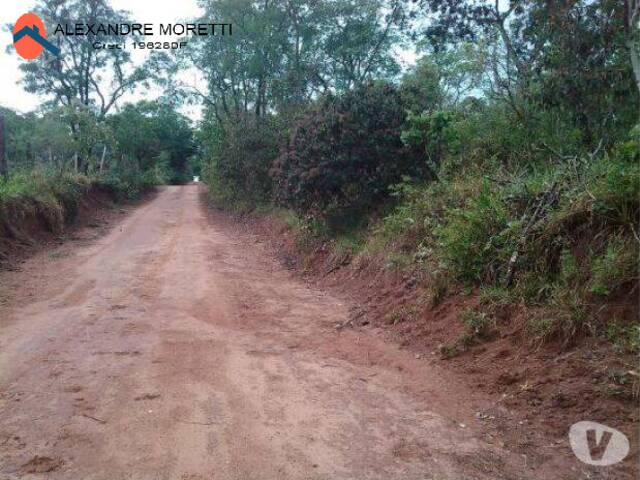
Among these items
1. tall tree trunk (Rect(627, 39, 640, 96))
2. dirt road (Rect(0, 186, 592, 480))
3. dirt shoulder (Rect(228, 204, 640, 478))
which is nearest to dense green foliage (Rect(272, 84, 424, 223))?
dirt road (Rect(0, 186, 592, 480))

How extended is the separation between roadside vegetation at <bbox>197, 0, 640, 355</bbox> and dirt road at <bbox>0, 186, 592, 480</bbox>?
4.44 ft

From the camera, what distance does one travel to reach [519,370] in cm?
475

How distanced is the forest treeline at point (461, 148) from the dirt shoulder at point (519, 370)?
7.5 inches

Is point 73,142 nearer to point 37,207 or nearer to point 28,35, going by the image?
point 28,35

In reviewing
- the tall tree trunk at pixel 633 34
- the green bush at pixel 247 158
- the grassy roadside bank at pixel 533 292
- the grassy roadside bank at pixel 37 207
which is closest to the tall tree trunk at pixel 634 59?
the tall tree trunk at pixel 633 34

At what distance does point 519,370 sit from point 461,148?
6158 millimetres

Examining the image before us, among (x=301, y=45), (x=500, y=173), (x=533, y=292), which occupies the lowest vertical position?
(x=533, y=292)

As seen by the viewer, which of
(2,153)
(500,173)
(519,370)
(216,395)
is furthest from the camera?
(2,153)

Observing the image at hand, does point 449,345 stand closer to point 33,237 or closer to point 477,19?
point 477,19

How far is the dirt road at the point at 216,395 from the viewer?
3471 millimetres

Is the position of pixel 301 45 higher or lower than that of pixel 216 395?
higher

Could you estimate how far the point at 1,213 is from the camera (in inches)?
473

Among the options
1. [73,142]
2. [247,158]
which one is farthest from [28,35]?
[247,158]

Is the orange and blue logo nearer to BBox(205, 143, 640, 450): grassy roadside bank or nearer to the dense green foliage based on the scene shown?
the dense green foliage
